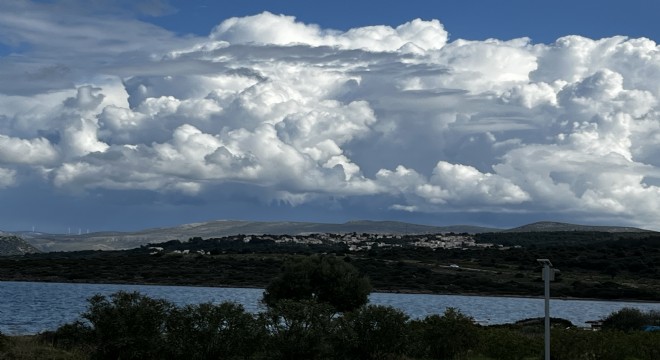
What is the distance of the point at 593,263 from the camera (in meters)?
150

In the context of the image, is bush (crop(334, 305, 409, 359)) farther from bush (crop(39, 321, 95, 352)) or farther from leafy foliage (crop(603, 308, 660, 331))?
leafy foliage (crop(603, 308, 660, 331))

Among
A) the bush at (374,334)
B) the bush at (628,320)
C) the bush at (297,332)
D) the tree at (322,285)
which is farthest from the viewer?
the bush at (628,320)

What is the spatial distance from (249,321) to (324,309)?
10.0ft

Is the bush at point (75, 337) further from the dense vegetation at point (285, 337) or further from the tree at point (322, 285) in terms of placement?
the tree at point (322, 285)

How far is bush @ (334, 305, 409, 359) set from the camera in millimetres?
31969

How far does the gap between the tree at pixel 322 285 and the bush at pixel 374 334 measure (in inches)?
907

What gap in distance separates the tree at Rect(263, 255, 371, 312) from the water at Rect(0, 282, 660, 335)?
264 inches

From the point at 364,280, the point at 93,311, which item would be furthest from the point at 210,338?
the point at 364,280

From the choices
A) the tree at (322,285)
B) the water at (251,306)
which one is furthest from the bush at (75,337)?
the tree at (322,285)

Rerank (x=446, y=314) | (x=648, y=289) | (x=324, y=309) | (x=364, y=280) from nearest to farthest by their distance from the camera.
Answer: (x=324, y=309) → (x=446, y=314) → (x=364, y=280) → (x=648, y=289)

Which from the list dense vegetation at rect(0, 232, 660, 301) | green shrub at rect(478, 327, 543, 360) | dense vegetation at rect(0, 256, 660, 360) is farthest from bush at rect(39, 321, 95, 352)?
dense vegetation at rect(0, 232, 660, 301)

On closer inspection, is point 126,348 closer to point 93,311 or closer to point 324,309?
point 93,311

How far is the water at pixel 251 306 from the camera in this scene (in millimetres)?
61397

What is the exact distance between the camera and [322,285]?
5631cm
